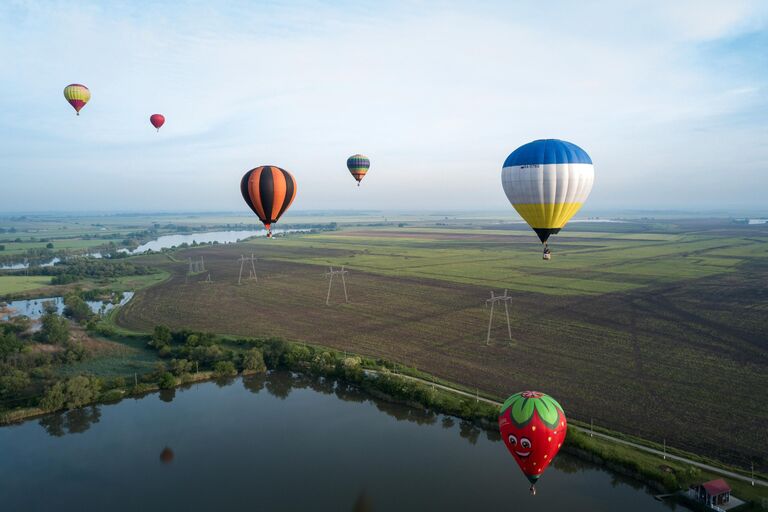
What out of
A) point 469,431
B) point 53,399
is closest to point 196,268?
point 53,399

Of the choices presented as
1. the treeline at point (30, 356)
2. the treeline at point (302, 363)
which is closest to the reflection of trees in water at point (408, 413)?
the treeline at point (302, 363)

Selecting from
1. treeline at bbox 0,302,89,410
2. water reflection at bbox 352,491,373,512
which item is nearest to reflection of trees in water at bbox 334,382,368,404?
water reflection at bbox 352,491,373,512

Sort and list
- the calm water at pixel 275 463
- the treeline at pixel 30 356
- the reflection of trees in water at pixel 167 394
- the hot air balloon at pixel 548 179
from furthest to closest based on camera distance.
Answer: the reflection of trees in water at pixel 167 394 → the treeline at pixel 30 356 → the hot air balloon at pixel 548 179 → the calm water at pixel 275 463

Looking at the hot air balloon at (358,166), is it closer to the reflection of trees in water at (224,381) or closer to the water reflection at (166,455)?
the reflection of trees in water at (224,381)

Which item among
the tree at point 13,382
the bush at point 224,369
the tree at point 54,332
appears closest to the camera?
the tree at point 13,382

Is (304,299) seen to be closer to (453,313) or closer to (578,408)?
(453,313)

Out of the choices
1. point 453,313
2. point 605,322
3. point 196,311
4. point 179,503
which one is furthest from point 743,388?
point 196,311

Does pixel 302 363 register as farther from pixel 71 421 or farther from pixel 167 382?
pixel 71 421
